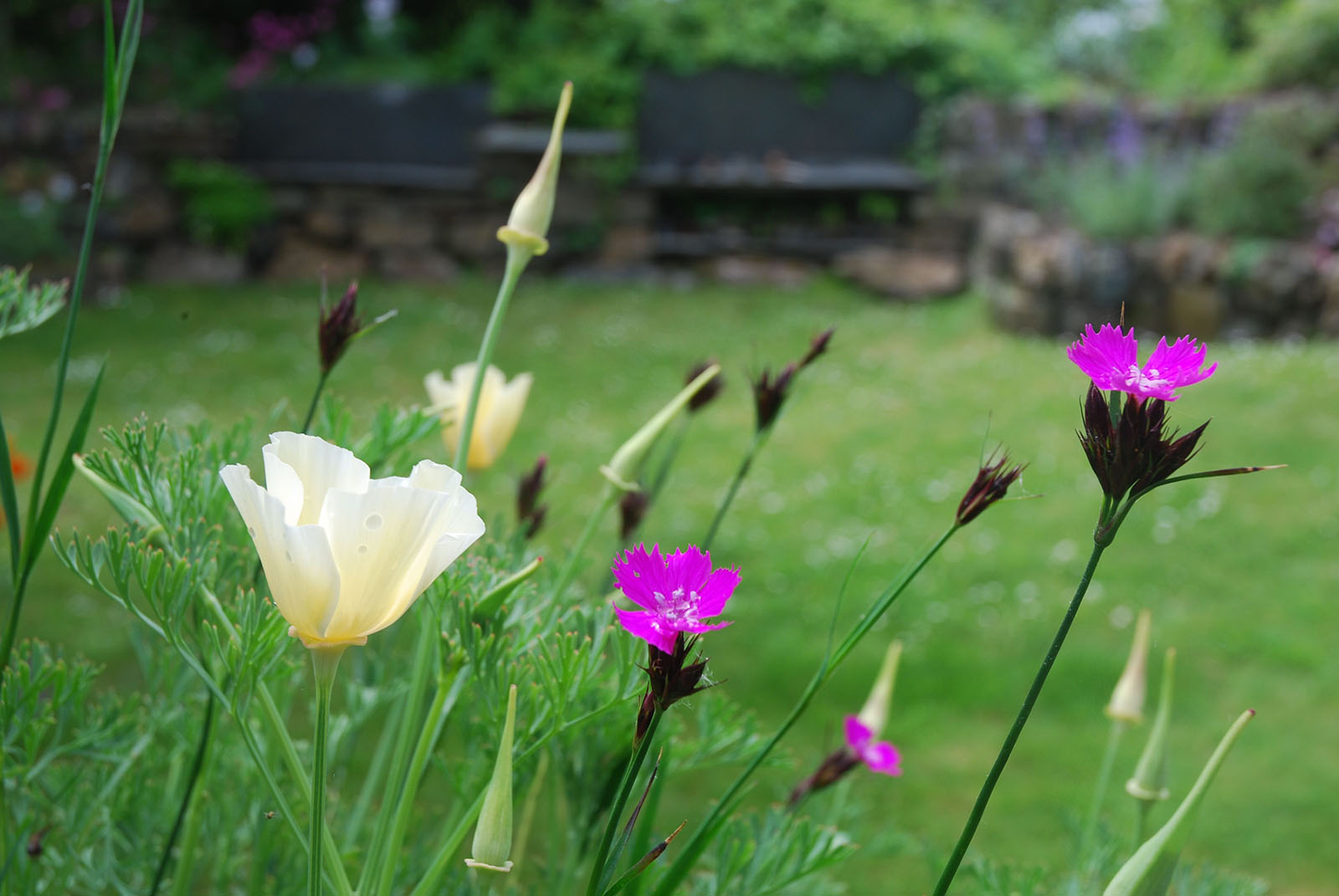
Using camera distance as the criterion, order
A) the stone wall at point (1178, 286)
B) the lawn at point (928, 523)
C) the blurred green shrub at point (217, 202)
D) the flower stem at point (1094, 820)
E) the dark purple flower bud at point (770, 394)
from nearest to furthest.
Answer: the dark purple flower bud at point (770, 394) → the flower stem at point (1094, 820) → the lawn at point (928, 523) → the stone wall at point (1178, 286) → the blurred green shrub at point (217, 202)

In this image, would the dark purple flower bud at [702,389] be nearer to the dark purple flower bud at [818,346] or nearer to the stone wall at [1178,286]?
the dark purple flower bud at [818,346]

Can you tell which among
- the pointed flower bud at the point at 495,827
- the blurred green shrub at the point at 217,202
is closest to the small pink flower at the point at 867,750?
the pointed flower bud at the point at 495,827

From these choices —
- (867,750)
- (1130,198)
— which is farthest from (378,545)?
(1130,198)

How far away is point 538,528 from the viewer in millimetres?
1088

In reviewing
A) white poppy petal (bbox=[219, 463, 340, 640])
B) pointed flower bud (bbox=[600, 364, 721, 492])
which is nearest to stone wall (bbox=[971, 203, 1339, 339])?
pointed flower bud (bbox=[600, 364, 721, 492])

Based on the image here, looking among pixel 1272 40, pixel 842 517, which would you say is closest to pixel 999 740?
pixel 842 517

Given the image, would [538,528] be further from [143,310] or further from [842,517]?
[143,310]

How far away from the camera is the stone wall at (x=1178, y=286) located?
554 centimetres

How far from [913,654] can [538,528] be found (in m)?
2.08

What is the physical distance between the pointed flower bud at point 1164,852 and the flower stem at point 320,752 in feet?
1.16

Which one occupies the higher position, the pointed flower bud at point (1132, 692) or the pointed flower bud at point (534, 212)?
the pointed flower bud at point (534, 212)

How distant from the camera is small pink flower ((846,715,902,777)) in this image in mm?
921

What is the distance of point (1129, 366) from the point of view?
470mm

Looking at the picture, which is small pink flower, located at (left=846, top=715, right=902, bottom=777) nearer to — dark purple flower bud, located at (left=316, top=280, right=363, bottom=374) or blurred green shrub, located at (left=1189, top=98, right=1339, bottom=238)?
dark purple flower bud, located at (left=316, top=280, right=363, bottom=374)
